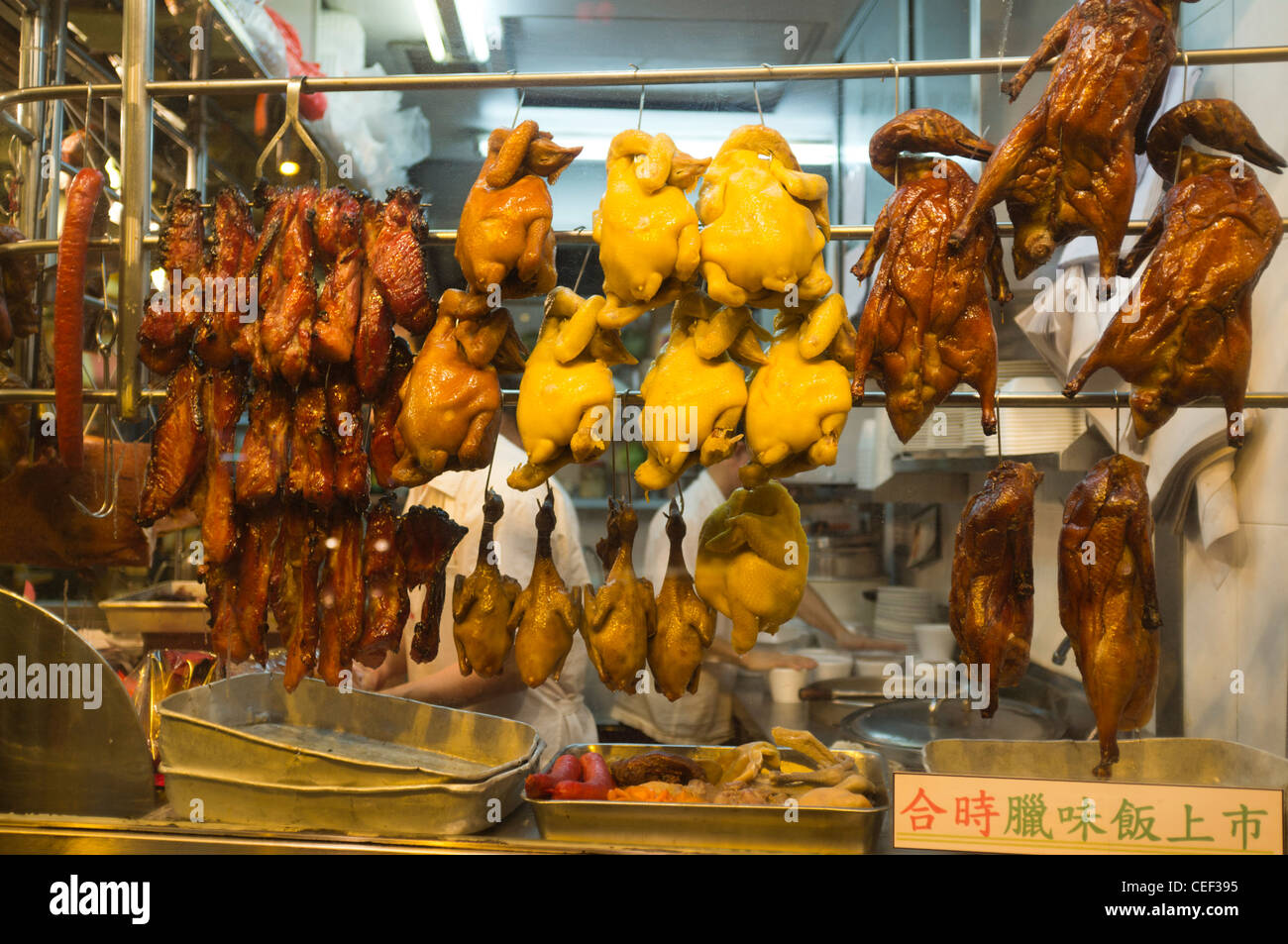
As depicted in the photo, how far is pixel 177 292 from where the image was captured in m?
2.45

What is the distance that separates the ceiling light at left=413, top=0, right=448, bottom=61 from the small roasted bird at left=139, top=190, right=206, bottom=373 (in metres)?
1.42

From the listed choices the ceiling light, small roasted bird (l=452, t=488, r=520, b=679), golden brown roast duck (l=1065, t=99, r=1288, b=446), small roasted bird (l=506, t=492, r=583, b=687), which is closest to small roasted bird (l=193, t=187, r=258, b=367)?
small roasted bird (l=452, t=488, r=520, b=679)

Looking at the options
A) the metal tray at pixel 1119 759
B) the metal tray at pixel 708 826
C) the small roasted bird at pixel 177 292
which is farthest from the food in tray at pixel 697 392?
the small roasted bird at pixel 177 292

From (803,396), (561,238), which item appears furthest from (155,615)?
(803,396)

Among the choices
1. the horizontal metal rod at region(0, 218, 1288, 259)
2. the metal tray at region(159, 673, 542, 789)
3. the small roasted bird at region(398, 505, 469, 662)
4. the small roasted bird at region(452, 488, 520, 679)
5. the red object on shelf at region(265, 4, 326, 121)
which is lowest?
the metal tray at region(159, 673, 542, 789)

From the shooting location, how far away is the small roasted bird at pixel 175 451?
249 centimetres

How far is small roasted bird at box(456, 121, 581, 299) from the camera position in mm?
2162

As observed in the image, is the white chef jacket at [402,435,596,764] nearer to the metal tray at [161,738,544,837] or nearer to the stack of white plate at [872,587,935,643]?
the metal tray at [161,738,544,837]

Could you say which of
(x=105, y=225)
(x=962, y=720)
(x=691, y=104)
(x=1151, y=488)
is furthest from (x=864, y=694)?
(x=105, y=225)

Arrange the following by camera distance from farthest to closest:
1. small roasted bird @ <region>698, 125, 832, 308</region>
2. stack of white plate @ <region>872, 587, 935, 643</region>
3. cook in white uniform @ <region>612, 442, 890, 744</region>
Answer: stack of white plate @ <region>872, 587, 935, 643</region>
cook in white uniform @ <region>612, 442, 890, 744</region>
small roasted bird @ <region>698, 125, 832, 308</region>

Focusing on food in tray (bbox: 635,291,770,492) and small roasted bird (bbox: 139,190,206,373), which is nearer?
food in tray (bbox: 635,291,770,492)

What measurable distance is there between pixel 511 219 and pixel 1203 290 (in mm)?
1574

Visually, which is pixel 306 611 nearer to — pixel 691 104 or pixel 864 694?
pixel 691 104

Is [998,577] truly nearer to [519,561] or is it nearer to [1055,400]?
[1055,400]
